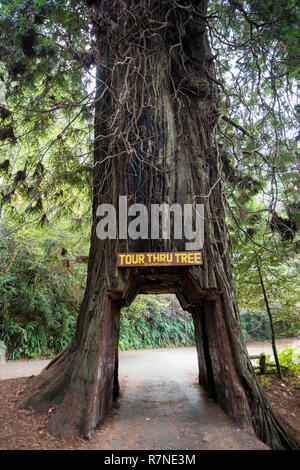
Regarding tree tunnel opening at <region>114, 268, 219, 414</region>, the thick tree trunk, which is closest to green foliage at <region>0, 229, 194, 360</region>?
tree tunnel opening at <region>114, 268, 219, 414</region>

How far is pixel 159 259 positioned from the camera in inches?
152

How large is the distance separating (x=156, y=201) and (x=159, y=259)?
911 millimetres

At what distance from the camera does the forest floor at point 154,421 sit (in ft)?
9.91

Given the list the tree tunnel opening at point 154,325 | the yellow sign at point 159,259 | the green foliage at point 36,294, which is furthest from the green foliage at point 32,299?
the yellow sign at point 159,259

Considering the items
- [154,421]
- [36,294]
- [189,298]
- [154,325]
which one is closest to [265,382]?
[189,298]

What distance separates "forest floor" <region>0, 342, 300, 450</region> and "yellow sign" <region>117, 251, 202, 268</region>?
2.06m

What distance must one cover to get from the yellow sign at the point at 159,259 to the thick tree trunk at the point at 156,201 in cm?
13

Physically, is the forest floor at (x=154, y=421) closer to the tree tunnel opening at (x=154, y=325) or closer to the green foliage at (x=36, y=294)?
the green foliage at (x=36, y=294)

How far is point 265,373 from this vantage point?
6.71 m

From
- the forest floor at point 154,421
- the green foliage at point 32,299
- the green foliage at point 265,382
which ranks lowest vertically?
the green foliage at point 265,382

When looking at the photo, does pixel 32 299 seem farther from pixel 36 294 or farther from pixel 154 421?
pixel 154 421

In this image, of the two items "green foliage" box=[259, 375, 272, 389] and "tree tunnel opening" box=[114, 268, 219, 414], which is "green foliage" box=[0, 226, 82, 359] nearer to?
"tree tunnel opening" box=[114, 268, 219, 414]

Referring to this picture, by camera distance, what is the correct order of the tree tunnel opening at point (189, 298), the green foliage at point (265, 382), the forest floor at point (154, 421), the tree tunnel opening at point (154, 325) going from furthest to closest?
the tree tunnel opening at point (154, 325)
the green foliage at point (265, 382)
the tree tunnel opening at point (189, 298)
the forest floor at point (154, 421)

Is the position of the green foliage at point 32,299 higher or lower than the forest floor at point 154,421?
higher
